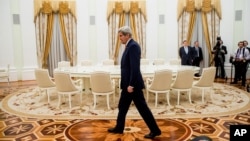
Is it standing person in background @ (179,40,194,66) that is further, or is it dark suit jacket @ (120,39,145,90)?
standing person in background @ (179,40,194,66)

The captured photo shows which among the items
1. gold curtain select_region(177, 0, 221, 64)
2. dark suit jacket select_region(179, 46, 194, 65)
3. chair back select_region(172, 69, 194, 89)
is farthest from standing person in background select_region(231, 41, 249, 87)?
chair back select_region(172, 69, 194, 89)

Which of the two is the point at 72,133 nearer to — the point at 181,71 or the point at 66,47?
the point at 181,71

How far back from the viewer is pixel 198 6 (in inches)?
388

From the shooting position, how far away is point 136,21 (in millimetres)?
10070

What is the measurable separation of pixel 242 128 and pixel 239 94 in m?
6.29

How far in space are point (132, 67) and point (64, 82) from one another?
2.46 metres

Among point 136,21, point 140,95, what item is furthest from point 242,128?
point 136,21

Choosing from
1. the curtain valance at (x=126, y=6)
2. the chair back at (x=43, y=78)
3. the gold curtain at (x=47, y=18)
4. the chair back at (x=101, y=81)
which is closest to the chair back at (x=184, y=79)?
the chair back at (x=101, y=81)

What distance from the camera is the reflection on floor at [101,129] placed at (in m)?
3.97

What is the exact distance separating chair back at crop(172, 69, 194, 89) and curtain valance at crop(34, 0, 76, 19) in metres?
5.67

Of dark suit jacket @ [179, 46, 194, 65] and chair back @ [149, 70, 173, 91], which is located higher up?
dark suit jacket @ [179, 46, 194, 65]

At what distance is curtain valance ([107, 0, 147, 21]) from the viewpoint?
9.93 m

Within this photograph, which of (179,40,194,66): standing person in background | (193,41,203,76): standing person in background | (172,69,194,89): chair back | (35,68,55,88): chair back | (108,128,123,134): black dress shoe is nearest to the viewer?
(108,128,123,134): black dress shoe

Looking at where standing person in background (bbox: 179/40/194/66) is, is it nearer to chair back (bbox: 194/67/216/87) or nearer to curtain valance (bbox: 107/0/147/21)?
curtain valance (bbox: 107/0/147/21)
